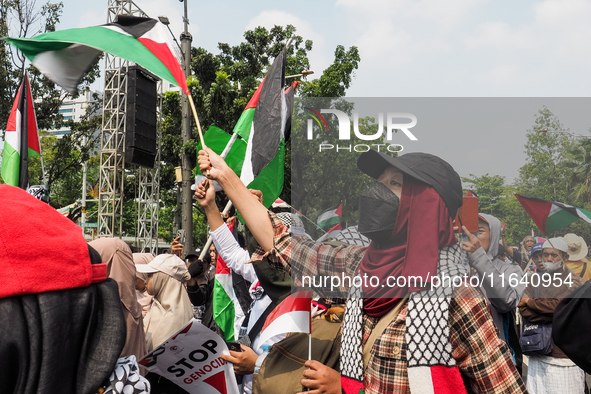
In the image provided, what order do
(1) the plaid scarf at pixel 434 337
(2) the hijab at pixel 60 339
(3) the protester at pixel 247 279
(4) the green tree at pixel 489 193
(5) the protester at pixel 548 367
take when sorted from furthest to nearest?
(5) the protester at pixel 548 367 < (3) the protester at pixel 247 279 < (4) the green tree at pixel 489 193 < (1) the plaid scarf at pixel 434 337 < (2) the hijab at pixel 60 339

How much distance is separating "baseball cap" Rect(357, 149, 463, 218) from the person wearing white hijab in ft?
7.15

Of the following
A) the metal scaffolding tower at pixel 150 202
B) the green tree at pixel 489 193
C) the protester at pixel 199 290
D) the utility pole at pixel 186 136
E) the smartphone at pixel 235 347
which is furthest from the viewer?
the metal scaffolding tower at pixel 150 202

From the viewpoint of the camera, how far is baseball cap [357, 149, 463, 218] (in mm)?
1804

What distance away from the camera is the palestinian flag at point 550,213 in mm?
1796

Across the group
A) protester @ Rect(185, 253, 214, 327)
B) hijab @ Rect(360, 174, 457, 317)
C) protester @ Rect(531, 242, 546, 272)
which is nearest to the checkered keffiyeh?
hijab @ Rect(360, 174, 457, 317)

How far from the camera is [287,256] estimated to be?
2.09 m

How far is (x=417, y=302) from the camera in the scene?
182 centimetres

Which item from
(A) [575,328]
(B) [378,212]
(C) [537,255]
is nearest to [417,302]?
(B) [378,212]

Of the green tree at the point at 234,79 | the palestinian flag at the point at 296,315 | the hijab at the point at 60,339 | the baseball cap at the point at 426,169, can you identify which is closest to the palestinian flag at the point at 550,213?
the baseball cap at the point at 426,169

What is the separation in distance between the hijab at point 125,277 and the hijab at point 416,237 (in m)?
1.49

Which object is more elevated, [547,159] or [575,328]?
[547,159]

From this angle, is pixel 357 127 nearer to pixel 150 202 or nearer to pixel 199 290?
pixel 199 290

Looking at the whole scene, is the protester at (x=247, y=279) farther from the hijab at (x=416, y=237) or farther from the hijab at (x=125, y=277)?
the hijab at (x=416, y=237)

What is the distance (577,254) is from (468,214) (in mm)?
409
